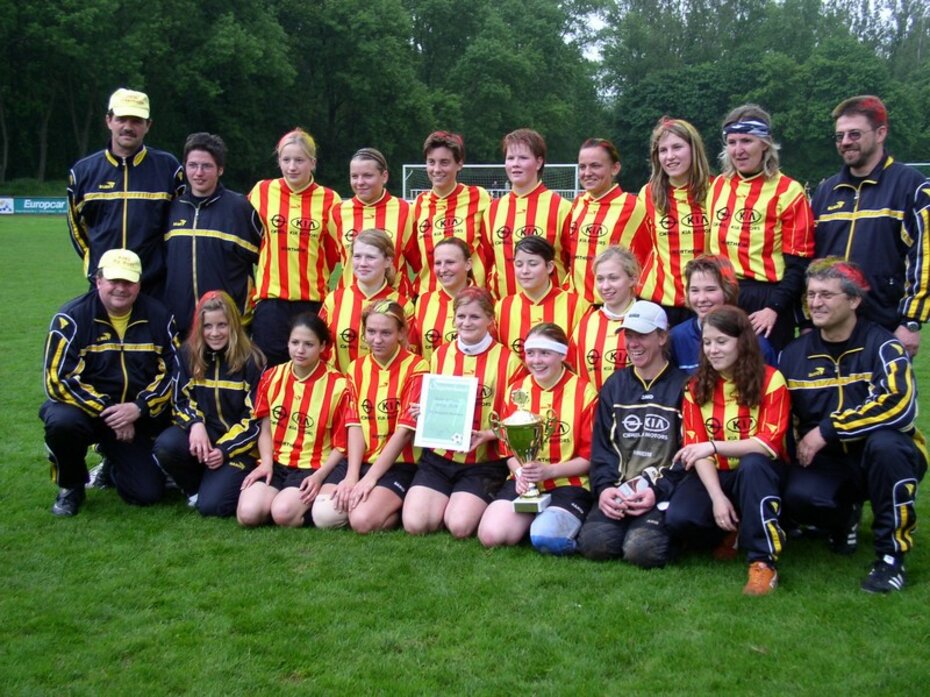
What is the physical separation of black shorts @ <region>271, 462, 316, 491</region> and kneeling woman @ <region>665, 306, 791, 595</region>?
191 cm

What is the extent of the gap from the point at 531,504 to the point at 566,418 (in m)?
0.47

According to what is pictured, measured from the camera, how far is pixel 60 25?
3869cm

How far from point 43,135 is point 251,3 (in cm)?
1099

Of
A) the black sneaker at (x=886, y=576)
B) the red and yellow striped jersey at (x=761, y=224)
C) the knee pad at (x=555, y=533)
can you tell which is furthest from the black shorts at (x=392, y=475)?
the black sneaker at (x=886, y=576)

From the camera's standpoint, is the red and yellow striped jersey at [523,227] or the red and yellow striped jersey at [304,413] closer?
the red and yellow striped jersey at [304,413]

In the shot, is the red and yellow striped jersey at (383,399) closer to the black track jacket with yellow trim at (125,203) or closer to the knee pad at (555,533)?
the knee pad at (555,533)

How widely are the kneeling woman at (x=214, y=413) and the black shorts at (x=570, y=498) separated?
144cm

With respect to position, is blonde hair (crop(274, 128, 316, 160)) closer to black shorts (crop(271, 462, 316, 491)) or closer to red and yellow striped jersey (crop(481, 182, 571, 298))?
A: red and yellow striped jersey (crop(481, 182, 571, 298))

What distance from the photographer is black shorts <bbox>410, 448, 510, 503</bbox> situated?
4.88 m

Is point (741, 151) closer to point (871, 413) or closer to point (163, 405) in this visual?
point (871, 413)

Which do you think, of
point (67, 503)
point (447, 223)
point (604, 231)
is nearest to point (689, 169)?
point (604, 231)

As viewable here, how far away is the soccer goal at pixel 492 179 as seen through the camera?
90.8 feet

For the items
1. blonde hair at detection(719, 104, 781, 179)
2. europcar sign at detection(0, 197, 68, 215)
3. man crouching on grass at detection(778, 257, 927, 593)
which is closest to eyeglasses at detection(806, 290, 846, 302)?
man crouching on grass at detection(778, 257, 927, 593)

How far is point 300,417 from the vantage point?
16.9 feet
